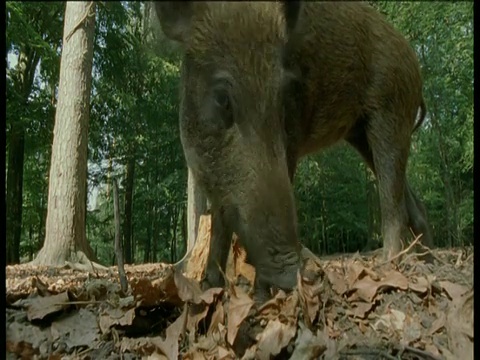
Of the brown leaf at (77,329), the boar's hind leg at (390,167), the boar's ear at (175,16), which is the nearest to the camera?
the boar's ear at (175,16)

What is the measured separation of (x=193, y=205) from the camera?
0.97 metres

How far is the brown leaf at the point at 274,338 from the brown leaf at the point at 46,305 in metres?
0.43

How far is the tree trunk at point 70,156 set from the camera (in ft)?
2.78

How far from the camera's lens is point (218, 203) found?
47.4 inches

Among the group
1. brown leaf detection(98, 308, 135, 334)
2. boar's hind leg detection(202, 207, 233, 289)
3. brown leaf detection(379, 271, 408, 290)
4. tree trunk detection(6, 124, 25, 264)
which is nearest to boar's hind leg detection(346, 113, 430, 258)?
brown leaf detection(379, 271, 408, 290)

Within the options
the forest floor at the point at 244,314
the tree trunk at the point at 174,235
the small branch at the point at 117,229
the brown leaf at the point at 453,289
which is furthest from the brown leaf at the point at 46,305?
the brown leaf at the point at 453,289

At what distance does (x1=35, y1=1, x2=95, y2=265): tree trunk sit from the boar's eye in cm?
23

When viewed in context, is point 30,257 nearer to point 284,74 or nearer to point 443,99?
point 284,74

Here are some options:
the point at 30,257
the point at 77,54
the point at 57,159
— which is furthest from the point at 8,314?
the point at 77,54

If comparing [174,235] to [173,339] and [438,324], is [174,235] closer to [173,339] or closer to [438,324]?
[173,339]

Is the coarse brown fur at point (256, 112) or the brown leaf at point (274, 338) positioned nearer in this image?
the coarse brown fur at point (256, 112)

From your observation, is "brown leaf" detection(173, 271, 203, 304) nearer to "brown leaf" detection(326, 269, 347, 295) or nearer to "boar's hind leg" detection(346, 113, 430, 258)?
"brown leaf" detection(326, 269, 347, 295)

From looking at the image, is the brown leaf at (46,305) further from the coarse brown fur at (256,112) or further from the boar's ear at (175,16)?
the boar's ear at (175,16)

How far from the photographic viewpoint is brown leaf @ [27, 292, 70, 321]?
116 centimetres
